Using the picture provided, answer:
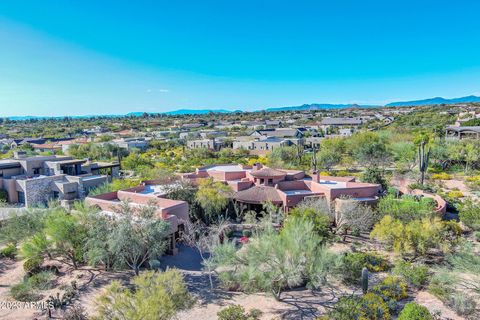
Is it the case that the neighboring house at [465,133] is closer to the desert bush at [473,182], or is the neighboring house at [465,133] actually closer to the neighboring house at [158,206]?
the desert bush at [473,182]

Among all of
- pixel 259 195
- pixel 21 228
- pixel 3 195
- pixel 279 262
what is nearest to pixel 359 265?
pixel 279 262

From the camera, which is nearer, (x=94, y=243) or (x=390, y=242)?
(x=94, y=243)

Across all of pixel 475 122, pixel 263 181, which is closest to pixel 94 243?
pixel 263 181

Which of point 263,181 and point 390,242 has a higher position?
point 263,181

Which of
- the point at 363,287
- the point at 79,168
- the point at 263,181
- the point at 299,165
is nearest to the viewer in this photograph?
the point at 363,287

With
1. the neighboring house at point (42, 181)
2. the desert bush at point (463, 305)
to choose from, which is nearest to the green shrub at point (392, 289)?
the desert bush at point (463, 305)

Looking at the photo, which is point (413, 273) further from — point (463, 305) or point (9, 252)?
point (9, 252)

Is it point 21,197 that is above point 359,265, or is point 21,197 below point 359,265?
above

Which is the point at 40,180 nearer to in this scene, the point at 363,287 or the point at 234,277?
the point at 234,277
